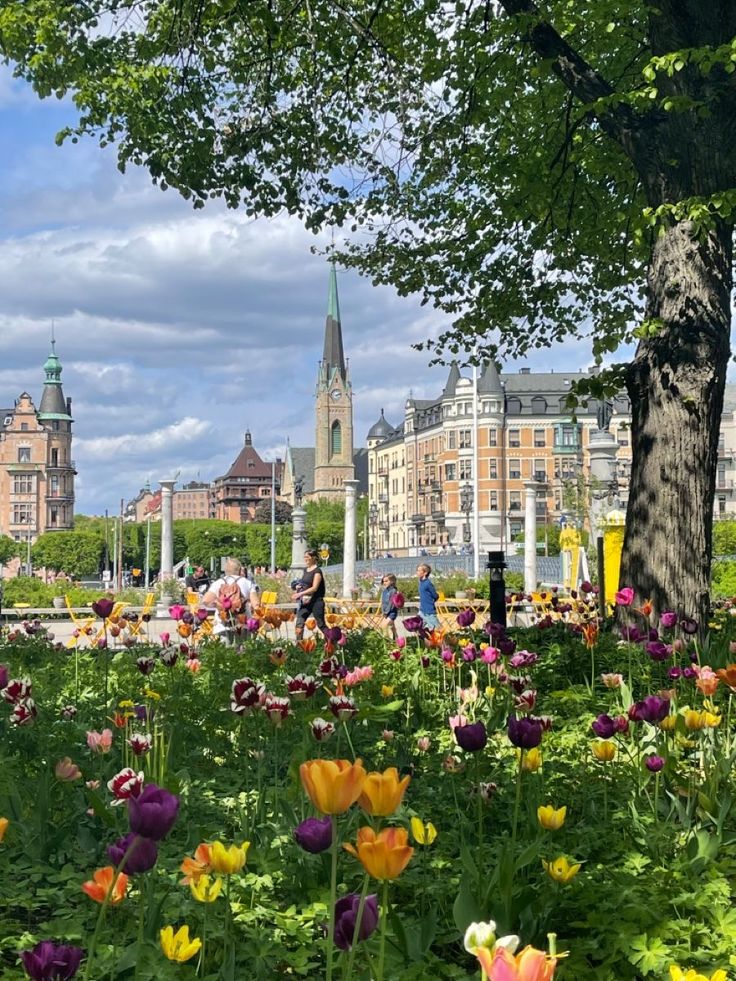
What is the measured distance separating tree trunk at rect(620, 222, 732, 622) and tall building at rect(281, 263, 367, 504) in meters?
143

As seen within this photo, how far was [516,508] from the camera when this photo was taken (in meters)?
106

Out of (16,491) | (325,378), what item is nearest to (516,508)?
(325,378)

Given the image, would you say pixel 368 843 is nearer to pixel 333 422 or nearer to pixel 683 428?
pixel 683 428

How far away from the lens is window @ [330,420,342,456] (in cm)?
15995

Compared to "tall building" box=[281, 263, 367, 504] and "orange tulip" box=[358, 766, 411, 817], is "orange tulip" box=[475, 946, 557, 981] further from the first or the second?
"tall building" box=[281, 263, 367, 504]

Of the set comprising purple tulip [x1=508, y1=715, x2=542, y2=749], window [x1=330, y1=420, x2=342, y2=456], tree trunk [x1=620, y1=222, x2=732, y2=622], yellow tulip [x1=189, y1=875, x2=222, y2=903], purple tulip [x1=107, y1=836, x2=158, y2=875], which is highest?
window [x1=330, y1=420, x2=342, y2=456]

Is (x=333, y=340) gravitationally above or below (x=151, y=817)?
above

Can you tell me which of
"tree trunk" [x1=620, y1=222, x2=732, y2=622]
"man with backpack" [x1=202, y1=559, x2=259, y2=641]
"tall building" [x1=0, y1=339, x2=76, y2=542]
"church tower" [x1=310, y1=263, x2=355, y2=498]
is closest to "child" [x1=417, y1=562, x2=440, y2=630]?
"man with backpack" [x1=202, y1=559, x2=259, y2=641]

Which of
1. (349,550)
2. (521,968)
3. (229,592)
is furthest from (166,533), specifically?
(521,968)

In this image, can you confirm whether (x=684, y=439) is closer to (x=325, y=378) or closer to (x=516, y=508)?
(x=516, y=508)

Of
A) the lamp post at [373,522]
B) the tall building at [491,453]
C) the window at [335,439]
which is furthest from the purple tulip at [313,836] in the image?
the window at [335,439]

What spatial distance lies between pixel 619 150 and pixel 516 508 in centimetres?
9597

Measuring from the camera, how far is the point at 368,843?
1.75 meters

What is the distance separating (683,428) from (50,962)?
7298mm
